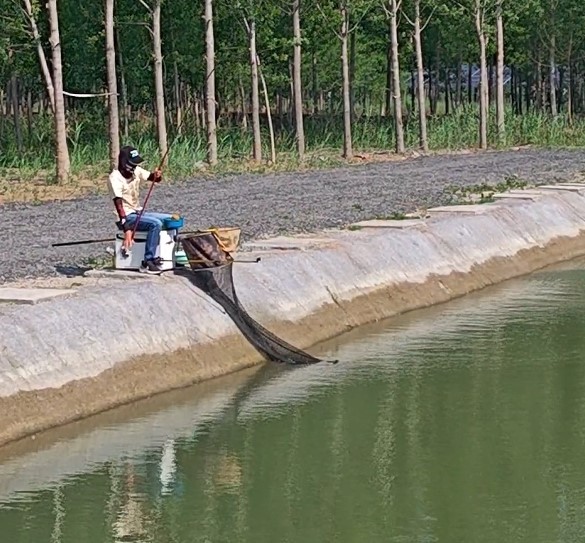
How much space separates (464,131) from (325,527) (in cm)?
3777

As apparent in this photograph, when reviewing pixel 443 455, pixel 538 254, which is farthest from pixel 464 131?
pixel 443 455

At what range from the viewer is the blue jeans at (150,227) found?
15555 millimetres

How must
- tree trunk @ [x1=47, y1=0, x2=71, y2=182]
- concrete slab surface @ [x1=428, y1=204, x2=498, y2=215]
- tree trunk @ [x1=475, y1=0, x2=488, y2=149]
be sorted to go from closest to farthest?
concrete slab surface @ [x1=428, y1=204, x2=498, y2=215]
tree trunk @ [x1=47, y1=0, x2=71, y2=182]
tree trunk @ [x1=475, y1=0, x2=488, y2=149]

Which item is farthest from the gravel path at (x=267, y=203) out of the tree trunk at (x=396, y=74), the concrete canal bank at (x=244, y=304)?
the tree trunk at (x=396, y=74)

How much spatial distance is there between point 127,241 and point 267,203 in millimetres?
9937

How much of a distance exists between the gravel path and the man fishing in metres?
1.31

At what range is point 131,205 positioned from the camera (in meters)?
15.8

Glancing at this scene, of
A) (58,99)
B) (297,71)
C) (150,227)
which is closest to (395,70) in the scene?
(297,71)

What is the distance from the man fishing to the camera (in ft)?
51.0

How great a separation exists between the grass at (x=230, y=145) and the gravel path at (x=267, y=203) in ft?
5.31

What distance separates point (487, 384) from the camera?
1461 cm

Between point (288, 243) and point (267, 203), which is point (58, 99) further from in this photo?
point (288, 243)

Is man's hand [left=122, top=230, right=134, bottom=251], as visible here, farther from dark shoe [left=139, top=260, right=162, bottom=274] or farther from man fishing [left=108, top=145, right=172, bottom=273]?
dark shoe [left=139, top=260, right=162, bottom=274]

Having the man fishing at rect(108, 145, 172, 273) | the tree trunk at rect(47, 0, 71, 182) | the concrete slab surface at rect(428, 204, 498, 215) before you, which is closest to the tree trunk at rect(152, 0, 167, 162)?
the tree trunk at rect(47, 0, 71, 182)
